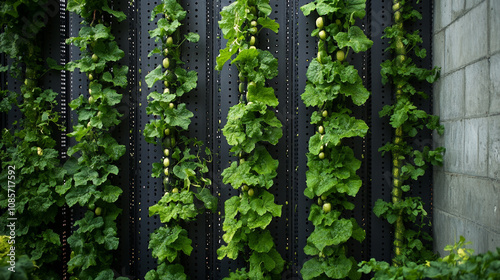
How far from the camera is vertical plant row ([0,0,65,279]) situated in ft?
7.91

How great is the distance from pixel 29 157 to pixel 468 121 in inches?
106

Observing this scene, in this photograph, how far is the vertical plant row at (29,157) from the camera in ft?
7.91

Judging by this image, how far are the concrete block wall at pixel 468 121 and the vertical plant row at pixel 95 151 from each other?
2057mm

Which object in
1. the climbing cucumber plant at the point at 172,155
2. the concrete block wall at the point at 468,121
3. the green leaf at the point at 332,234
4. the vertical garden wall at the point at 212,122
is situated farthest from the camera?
the vertical garden wall at the point at 212,122

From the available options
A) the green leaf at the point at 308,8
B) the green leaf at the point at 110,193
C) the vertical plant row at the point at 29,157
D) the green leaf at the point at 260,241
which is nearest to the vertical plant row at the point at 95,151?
the green leaf at the point at 110,193

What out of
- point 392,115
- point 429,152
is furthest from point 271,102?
point 429,152

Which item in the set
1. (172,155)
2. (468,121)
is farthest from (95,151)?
(468,121)

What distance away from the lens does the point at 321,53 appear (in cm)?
234

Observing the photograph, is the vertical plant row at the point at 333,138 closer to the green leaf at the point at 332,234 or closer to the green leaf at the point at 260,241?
the green leaf at the point at 332,234

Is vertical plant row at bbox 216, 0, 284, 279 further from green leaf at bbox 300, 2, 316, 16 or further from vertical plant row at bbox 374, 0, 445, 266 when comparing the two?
vertical plant row at bbox 374, 0, 445, 266

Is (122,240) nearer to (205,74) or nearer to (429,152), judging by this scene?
(205,74)

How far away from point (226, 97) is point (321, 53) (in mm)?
693

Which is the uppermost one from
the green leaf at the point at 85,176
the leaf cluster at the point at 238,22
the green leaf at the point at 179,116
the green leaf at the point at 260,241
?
the leaf cluster at the point at 238,22

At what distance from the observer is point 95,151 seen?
247 centimetres
